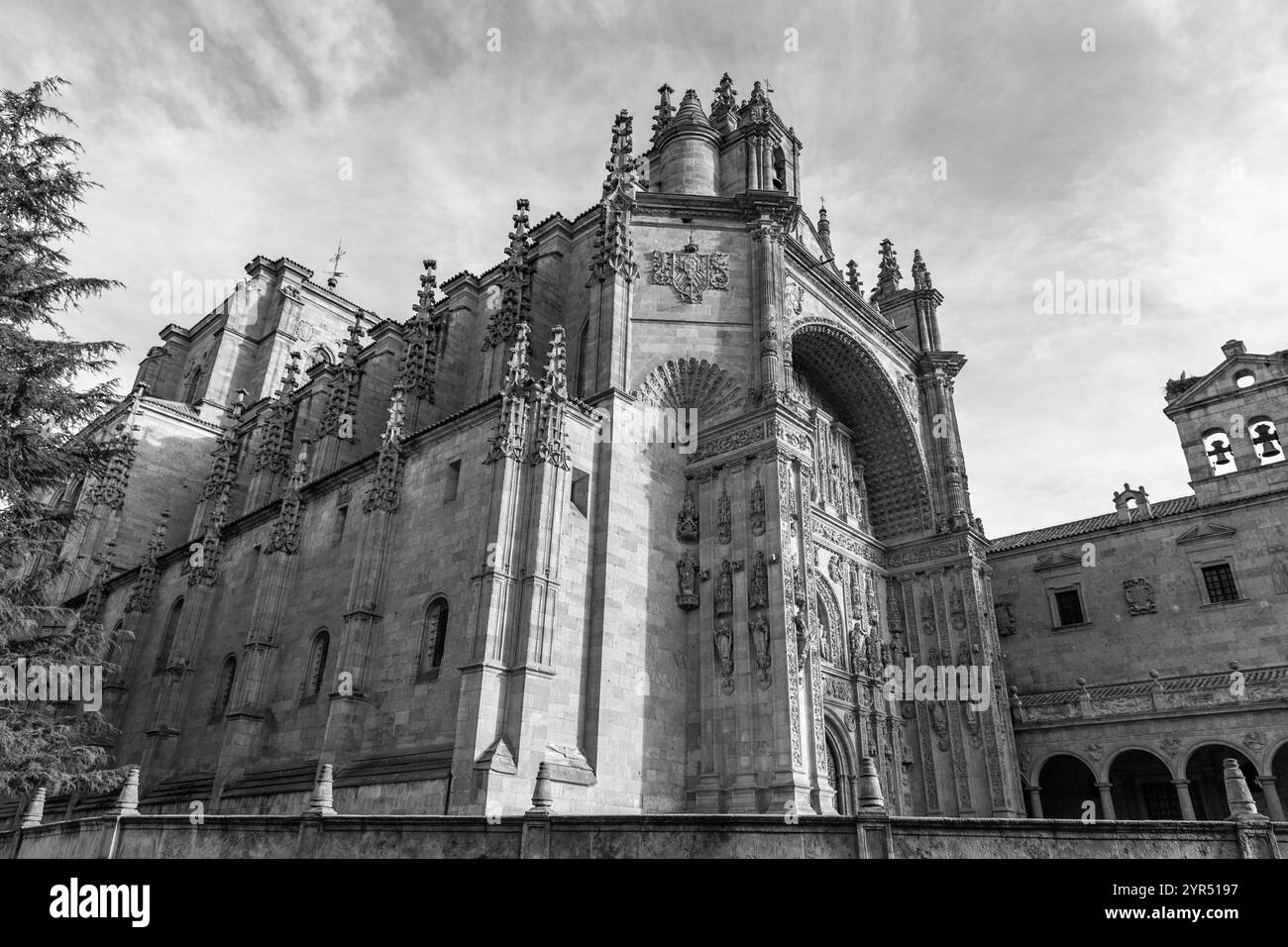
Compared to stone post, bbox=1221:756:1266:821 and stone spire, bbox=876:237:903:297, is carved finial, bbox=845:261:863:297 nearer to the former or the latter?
stone spire, bbox=876:237:903:297

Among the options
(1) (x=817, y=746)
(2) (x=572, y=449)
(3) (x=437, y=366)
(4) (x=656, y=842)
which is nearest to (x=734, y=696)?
(1) (x=817, y=746)

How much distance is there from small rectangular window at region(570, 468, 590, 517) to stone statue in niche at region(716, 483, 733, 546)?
351cm

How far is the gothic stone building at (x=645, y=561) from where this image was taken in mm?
17125

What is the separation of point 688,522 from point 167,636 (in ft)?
64.0

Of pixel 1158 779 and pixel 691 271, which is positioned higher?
pixel 691 271

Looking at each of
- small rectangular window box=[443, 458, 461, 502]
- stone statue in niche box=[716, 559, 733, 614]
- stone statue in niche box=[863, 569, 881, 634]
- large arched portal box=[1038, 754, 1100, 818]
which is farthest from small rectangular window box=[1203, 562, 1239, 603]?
small rectangular window box=[443, 458, 461, 502]

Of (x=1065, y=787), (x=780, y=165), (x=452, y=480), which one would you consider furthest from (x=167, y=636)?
(x=1065, y=787)

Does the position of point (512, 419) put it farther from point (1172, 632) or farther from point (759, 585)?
point (1172, 632)

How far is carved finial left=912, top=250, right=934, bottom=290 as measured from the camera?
35.1 meters

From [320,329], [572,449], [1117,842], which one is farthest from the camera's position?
[320,329]

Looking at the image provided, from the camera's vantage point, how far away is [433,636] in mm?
17844

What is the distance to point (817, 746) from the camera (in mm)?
17406
